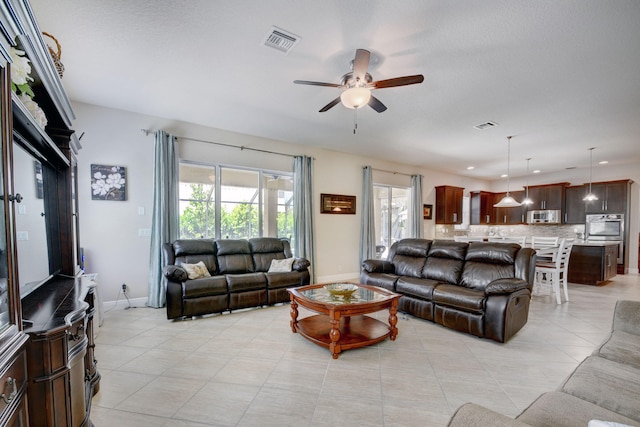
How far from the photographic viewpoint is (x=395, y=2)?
1.92m

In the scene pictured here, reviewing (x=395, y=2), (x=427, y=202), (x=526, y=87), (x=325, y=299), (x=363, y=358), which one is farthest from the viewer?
(x=427, y=202)

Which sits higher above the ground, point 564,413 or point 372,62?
point 372,62

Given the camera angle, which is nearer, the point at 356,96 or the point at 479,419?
the point at 479,419

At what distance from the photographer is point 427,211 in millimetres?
7852

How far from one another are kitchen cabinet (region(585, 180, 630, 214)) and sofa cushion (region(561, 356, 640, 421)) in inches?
325

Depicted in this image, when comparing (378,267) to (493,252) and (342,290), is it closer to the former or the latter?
(342,290)

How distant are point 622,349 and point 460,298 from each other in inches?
60.0

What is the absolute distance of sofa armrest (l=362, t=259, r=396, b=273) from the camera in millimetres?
4145

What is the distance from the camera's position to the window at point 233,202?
452 centimetres

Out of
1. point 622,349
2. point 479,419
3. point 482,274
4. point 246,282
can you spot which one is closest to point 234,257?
point 246,282

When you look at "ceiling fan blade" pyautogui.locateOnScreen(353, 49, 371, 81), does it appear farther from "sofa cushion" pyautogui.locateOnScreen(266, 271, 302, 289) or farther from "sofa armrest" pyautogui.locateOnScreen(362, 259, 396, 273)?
"sofa cushion" pyautogui.locateOnScreen(266, 271, 302, 289)

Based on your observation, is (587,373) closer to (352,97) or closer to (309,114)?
(352,97)

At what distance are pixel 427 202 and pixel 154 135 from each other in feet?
22.5

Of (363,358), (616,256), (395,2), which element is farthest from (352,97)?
(616,256)
